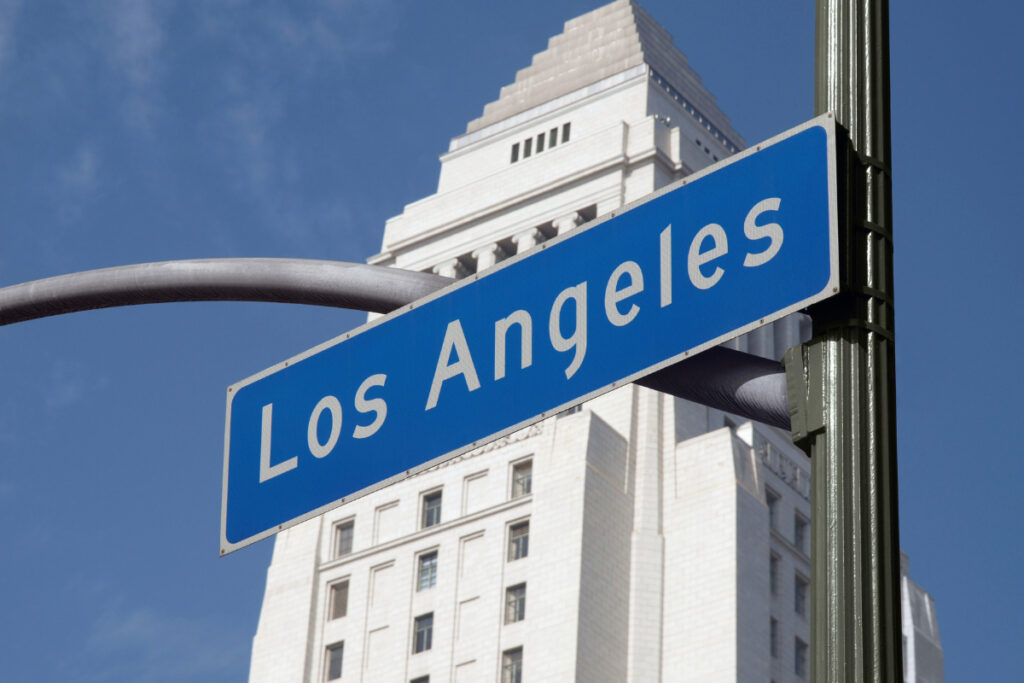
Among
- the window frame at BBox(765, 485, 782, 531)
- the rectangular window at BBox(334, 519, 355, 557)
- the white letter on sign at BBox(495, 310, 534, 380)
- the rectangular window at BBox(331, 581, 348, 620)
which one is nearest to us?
the white letter on sign at BBox(495, 310, 534, 380)

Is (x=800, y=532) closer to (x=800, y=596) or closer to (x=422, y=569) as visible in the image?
(x=800, y=596)

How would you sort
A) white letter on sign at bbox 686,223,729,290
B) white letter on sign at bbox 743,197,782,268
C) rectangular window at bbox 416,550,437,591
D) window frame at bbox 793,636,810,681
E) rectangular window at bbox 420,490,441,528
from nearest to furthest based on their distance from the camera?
white letter on sign at bbox 743,197,782,268 → white letter on sign at bbox 686,223,729,290 → window frame at bbox 793,636,810,681 → rectangular window at bbox 416,550,437,591 → rectangular window at bbox 420,490,441,528

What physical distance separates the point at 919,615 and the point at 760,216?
67.6 metres

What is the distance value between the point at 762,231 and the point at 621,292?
21.7 inches

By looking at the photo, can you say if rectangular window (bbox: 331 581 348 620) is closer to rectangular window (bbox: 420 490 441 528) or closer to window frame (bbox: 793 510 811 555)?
rectangular window (bbox: 420 490 441 528)

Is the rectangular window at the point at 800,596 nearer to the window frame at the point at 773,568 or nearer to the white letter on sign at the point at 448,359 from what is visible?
the window frame at the point at 773,568

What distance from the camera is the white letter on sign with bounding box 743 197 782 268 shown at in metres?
5.47

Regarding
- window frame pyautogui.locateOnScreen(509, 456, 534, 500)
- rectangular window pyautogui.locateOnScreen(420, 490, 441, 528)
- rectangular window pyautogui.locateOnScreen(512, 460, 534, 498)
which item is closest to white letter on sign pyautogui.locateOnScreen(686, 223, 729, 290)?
window frame pyautogui.locateOnScreen(509, 456, 534, 500)

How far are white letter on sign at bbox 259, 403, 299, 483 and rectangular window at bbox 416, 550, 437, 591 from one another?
5857 cm

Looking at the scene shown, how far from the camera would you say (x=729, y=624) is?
5950cm

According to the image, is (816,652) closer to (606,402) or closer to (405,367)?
(405,367)

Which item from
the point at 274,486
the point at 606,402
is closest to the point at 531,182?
the point at 606,402

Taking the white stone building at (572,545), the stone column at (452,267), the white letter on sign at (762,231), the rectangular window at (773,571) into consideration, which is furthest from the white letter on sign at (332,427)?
the stone column at (452,267)

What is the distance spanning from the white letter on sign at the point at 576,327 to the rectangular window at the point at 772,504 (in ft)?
196
